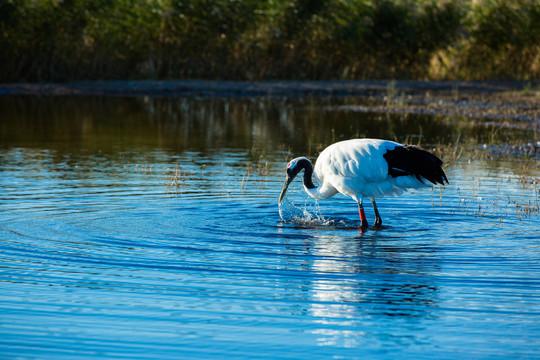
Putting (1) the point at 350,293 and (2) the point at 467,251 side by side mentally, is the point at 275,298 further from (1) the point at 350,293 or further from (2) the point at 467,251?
(2) the point at 467,251

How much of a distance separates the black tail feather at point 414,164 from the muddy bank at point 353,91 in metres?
15.4

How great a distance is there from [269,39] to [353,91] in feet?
12.0

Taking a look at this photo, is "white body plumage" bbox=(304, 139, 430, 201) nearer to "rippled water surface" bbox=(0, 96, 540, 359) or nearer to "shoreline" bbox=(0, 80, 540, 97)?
"rippled water surface" bbox=(0, 96, 540, 359)

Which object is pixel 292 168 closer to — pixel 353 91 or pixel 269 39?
pixel 353 91

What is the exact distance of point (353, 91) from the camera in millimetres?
32094

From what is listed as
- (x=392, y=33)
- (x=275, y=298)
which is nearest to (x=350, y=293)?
(x=275, y=298)

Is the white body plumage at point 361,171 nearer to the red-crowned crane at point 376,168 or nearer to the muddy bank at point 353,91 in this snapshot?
the red-crowned crane at point 376,168

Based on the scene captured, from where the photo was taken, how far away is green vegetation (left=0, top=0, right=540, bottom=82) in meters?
30.7

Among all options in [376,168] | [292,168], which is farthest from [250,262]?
[292,168]

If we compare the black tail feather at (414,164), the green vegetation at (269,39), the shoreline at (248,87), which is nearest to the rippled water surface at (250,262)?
the black tail feather at (414,164)

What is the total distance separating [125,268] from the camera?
282 inches

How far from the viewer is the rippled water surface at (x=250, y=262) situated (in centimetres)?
540

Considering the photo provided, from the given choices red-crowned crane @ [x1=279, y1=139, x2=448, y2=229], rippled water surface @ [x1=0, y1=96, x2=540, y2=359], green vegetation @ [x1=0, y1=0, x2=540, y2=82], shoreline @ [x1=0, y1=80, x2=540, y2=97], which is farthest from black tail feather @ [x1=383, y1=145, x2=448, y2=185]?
green vegetation @ [x1=0, y1=0, x2=540, y2=82]

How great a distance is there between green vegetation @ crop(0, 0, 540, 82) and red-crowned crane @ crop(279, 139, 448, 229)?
2285cm
